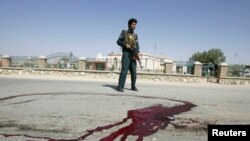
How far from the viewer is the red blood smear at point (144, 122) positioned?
106 inches

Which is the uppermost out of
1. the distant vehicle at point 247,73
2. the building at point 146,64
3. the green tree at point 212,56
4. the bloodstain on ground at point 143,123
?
the green tree at point 212,56

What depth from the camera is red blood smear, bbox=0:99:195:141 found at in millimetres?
2701

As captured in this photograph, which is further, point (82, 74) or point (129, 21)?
point (82, 74)

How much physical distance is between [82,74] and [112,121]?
52.2 feet

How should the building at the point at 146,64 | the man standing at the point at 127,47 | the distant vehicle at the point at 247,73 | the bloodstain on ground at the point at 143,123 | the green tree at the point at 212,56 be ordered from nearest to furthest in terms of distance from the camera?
the bloodstain on ground at the point at 143,123 < the man standing at the point at 127,47 < the building at the point at 146,64 < the distant vehicle at the point at 247,73 < the green tree at the point at 212,56

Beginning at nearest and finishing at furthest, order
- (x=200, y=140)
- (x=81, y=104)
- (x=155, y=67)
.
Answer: (x=200, y=140)
(x=81, y=104)
(x=155, y=67)

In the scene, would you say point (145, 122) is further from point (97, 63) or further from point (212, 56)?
point (212, 56)

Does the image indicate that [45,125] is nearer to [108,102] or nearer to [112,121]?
[112,121]

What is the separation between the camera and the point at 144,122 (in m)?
3.26

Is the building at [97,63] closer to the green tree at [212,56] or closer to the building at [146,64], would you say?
the building at [146,64]

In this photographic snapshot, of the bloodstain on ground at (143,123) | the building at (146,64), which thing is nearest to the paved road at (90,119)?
the bloodstain on ground at (143,123)

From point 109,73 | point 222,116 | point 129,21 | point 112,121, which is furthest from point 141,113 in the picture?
point 109,73

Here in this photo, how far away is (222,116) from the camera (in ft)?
12.6

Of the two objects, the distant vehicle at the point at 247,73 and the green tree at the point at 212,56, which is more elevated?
the green tree at the point at 212,56
